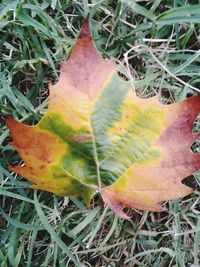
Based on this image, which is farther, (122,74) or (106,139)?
(122,74)

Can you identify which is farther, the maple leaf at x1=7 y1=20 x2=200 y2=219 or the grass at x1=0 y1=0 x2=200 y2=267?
the grass at x1=0 y1=0 x2=200 y2=267

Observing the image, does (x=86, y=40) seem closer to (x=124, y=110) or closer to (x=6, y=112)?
(x=124, y=110)

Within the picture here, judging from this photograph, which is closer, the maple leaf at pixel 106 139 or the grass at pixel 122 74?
the maple leaf at pixel 106 139

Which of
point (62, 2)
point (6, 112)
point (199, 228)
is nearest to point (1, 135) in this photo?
point (6, 112)
